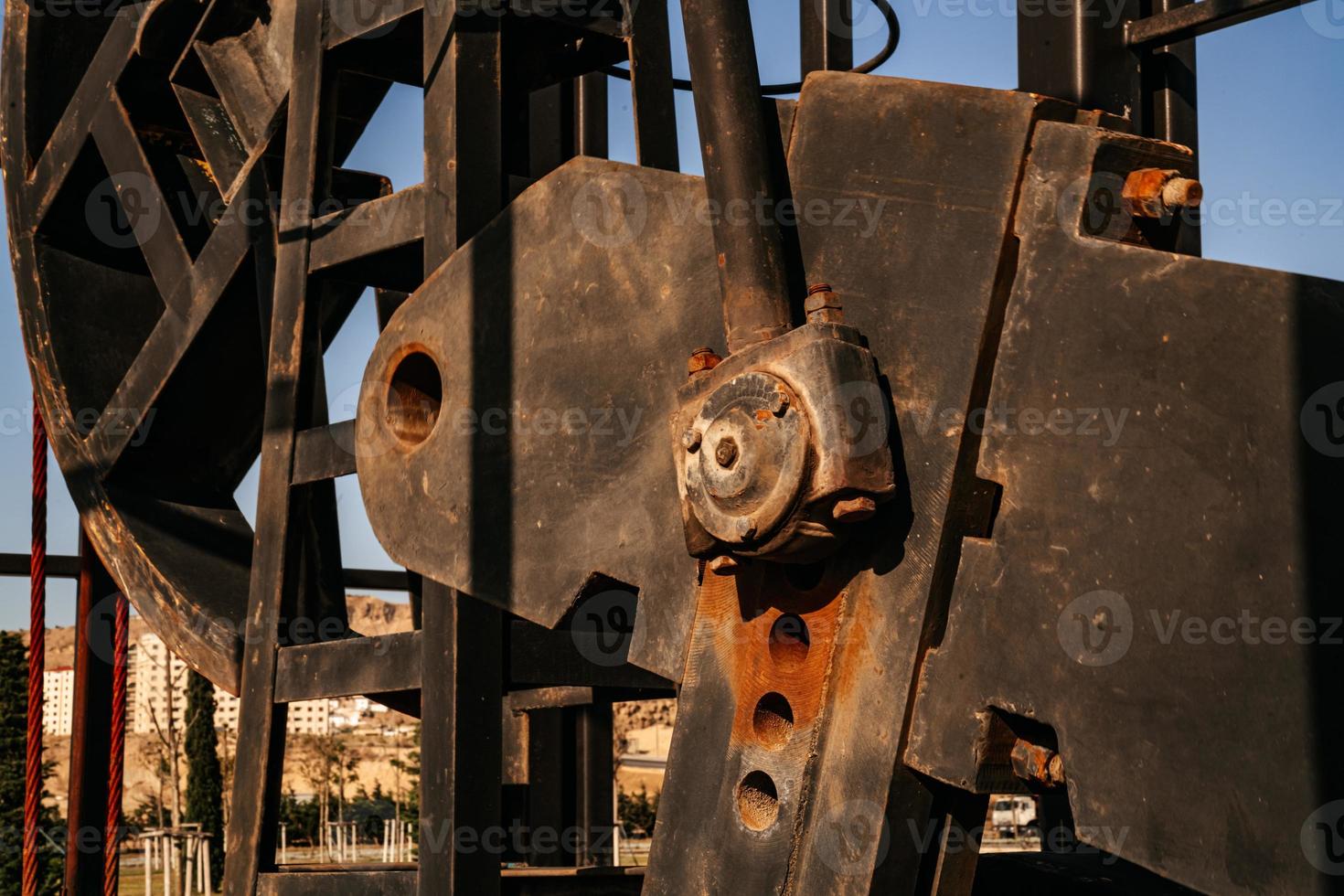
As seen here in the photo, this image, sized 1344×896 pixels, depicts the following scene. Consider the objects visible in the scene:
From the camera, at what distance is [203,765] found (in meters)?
32.8

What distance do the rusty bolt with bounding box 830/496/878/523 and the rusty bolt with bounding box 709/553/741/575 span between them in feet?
0.63

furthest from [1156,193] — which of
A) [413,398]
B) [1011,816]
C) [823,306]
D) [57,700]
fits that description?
[57,700]

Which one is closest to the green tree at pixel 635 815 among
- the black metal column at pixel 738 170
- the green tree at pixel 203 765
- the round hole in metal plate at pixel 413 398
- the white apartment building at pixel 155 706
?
the green tree at pixel 203 765

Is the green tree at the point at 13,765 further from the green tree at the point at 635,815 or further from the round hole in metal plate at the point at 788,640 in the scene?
the round hole in metal plate at the point at 788,640

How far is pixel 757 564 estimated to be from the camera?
213 cm

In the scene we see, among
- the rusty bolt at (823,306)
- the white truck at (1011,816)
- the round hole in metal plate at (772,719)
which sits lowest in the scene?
the white truck at (1011,816)

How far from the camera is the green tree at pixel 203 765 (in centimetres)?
3166

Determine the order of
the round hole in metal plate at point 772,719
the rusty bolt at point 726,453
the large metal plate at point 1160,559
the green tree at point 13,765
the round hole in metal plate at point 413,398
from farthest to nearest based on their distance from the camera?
the green tree at point 13,765 → the round hole in metal plate at point 413,398 → the round hole in metal plate at point 772,719 → the rusty bolt at point 726,453 → the large metal plate at point 1160,559

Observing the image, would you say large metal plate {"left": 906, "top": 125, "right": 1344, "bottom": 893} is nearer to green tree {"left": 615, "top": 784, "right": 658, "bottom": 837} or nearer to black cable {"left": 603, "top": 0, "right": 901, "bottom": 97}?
black cable {"left": 603, "top": 0, "right": 901, "bottom": 97}

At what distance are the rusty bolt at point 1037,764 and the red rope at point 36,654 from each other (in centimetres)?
312

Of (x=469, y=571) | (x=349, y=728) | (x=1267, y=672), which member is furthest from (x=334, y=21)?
(x=349, y=728)

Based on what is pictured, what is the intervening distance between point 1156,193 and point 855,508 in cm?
55

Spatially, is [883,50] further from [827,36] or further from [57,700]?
[57,700]

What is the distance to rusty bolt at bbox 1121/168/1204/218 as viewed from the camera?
6.17 feet
